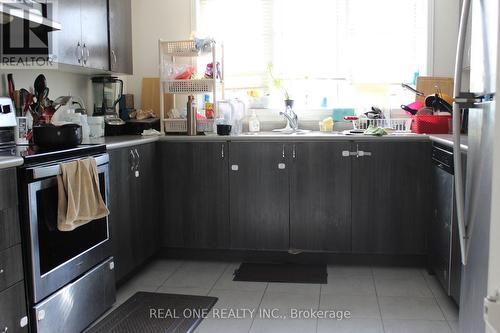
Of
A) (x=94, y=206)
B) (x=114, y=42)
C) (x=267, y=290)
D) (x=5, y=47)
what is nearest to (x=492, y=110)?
(x=94, y=206)

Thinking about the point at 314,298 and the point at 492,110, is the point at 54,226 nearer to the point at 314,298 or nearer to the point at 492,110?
the point at 314,298

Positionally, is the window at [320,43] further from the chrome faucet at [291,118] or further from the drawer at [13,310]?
the drawer at [13,310]

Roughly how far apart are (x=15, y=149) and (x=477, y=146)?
2.09 metres

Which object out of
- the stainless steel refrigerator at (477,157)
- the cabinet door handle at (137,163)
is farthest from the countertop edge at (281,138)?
the stainless steel refrigerator at (477,157)

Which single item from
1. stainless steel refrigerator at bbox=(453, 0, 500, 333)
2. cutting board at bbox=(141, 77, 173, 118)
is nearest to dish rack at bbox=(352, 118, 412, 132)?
cutting board at bbox=(141, 77, 173, 118)

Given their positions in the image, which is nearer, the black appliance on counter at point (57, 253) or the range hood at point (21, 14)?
the black appliance on counter at point (57, 253)

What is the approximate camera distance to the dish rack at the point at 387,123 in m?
4.16

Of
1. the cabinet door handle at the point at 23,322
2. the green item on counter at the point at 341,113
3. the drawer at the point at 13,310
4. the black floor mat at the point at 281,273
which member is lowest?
the black floor mat at the point at 281,273

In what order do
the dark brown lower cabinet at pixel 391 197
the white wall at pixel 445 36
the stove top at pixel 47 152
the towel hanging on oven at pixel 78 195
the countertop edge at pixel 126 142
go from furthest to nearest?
1. the white wall at pixel 445 36
2. the dark brown lower cabinet at pixel 391 197
3. the countertop edge at pixel 126 142
4. the towel hanging on oven at pixel 78 195
5. the stove top at pixel 47 152

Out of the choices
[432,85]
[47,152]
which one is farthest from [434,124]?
[47,152]

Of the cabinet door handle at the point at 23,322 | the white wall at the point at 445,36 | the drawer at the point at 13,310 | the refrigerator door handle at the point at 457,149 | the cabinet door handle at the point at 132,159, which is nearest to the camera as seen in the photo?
the refrigerator door handle at the point at 457,149

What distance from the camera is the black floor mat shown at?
3.52 meters

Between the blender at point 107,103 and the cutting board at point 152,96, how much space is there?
0.37 m

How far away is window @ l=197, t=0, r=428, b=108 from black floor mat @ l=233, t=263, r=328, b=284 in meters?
1.48
